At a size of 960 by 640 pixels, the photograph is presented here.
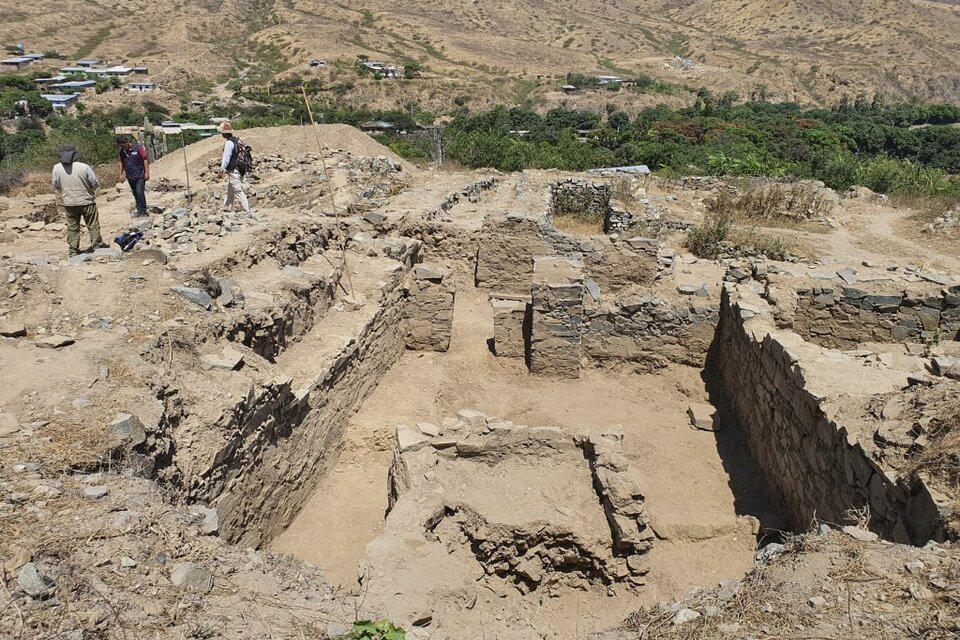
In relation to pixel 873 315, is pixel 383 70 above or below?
above

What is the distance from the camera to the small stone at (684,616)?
3.24 meters

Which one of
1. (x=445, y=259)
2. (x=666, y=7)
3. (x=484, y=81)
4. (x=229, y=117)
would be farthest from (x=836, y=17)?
(x=445, y=259)

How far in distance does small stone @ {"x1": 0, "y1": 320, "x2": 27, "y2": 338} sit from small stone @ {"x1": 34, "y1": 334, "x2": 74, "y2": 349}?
0.84ft

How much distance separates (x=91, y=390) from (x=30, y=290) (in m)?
1.93

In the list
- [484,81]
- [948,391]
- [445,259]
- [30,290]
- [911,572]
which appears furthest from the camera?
[484,81]

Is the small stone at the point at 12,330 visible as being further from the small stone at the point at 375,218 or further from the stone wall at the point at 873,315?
the stone wall at the point at 873,315

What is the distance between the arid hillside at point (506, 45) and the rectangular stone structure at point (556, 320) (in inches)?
1776

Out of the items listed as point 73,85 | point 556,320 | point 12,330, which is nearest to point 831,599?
point 556,320

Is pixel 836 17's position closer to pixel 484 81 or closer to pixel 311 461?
pixel 484 81

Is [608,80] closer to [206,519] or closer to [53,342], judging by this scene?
[53,342]

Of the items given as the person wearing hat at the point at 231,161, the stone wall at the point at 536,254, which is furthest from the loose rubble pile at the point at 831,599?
the person wearing hat at the point at 231,161

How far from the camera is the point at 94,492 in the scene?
3.69 meters

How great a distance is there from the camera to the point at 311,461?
240 inches

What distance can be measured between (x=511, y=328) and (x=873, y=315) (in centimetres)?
449
